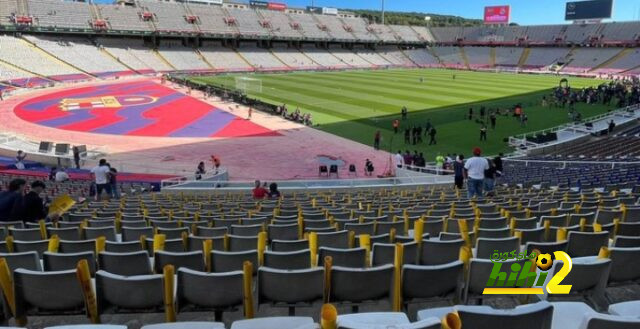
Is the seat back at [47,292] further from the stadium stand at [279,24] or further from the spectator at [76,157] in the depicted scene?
the stadium stand at [279,24]

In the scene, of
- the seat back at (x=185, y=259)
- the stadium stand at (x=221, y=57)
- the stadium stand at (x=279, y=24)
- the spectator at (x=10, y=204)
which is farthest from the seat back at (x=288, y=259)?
the stadium stand at (x=279, y=24)

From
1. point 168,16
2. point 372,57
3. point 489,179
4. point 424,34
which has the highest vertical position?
point 424,34

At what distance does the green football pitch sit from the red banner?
6123 cm

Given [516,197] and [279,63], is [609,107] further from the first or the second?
[279,63]

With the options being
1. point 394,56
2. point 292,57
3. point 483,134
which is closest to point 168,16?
point 292,57

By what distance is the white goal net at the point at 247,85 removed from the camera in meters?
55.4

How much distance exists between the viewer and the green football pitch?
3247 cm

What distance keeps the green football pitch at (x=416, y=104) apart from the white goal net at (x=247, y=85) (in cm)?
26

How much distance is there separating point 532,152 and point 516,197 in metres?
17.8

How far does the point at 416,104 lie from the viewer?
45.3 meters

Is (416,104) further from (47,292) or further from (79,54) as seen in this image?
(79,54)

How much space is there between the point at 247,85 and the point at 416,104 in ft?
73.8

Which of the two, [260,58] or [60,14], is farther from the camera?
[260,58]

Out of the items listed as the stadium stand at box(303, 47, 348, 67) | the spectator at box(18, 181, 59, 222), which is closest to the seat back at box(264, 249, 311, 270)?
the spectator at box(18, 181, 59, 222)
